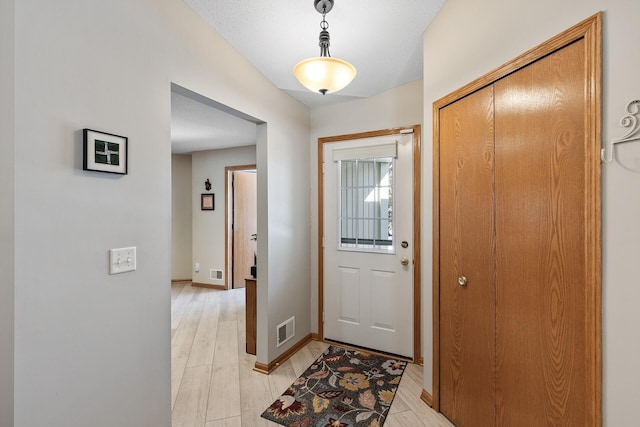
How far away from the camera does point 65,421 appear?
3.81 feet

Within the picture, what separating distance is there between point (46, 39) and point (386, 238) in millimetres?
2460

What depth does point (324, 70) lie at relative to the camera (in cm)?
144

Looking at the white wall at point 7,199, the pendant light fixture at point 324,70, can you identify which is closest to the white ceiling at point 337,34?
the pendant light fixture at point 324,70

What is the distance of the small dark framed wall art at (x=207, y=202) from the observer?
5.14 metres

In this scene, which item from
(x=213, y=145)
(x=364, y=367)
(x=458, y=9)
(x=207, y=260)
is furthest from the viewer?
(x=207, y=260)

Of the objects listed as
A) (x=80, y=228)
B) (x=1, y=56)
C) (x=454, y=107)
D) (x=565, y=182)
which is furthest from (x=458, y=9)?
(x=80, y=228)

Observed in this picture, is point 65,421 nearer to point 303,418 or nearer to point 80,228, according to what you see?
point 80,228

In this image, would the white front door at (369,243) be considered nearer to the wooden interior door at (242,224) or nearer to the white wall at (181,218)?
the wooden interior door at (242,224)

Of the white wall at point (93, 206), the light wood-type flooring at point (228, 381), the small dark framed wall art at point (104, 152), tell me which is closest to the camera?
the white wall at point (93, 206)

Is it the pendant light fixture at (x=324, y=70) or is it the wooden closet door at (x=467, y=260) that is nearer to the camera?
the pendant light fixture at (x=324, y=70)

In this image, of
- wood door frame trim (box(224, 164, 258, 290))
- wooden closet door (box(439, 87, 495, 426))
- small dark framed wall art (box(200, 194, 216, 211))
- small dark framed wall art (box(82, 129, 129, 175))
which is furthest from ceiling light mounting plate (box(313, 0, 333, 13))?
small dark framed wall art (box(200, 194, 216, 211))

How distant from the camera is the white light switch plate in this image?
4.31 ft

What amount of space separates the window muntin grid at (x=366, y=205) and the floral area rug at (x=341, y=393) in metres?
1.00

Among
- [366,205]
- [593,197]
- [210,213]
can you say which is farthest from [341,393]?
[210,213]
